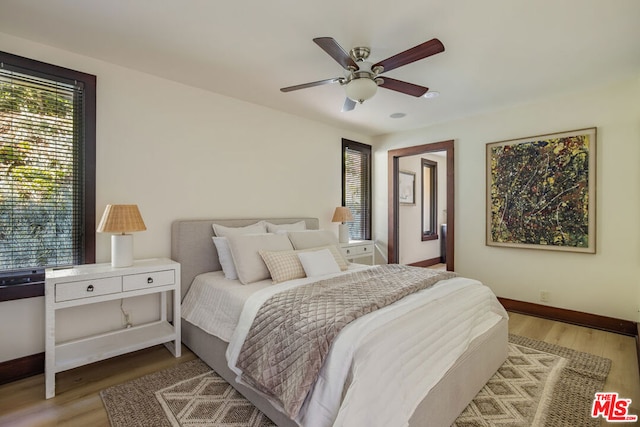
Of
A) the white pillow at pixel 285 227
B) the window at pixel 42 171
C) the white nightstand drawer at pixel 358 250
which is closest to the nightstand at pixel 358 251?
the white nightstand drawer at pixel 358 250

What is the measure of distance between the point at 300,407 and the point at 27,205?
243 centimetres

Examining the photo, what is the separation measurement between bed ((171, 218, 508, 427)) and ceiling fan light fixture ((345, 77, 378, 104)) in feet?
4.91

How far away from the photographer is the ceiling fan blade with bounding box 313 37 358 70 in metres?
1.79

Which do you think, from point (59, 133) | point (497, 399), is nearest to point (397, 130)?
point (497, 399)

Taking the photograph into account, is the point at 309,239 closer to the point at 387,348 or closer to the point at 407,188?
the point at 387,348

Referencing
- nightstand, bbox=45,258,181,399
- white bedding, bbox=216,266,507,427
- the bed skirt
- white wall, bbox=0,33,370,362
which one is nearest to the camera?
white bedding, bbox=216,266,507,427

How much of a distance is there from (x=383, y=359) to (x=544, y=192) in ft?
10.4

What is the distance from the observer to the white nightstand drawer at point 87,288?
80.7 inches

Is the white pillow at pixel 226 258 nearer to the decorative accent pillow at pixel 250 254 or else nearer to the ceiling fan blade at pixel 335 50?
the decorative accent pillow at pixel 250 254

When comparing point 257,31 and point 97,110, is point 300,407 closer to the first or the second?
point 257,31

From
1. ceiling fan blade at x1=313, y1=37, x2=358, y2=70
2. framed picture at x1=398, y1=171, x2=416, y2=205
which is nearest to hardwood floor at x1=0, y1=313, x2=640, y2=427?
ceiling fan blade at x1=313, y1=37, x2=358, y2=70

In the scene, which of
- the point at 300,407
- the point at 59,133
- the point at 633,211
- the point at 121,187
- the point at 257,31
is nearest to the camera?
the point at 300,407

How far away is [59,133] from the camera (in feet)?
7.94

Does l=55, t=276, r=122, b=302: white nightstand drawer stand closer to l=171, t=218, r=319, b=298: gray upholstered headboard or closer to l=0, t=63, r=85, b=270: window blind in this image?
l=0, t=63, r=85, b=270: window blind
